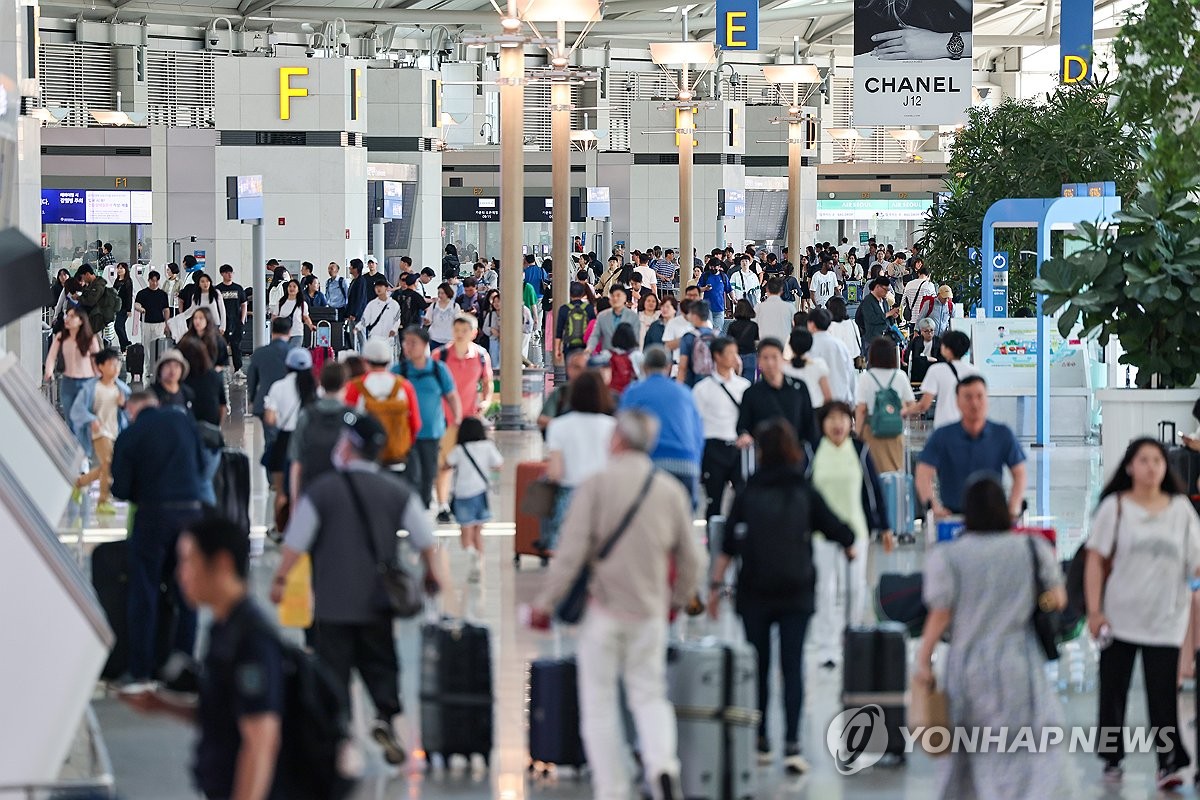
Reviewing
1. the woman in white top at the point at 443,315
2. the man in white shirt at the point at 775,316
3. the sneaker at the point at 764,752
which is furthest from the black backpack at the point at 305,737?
the woman in white top at the point at 443,315

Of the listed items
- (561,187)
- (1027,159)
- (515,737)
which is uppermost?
(1027,159)

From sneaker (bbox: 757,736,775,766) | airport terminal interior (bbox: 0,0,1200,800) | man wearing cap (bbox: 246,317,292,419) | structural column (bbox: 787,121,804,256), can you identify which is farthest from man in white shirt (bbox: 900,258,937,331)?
sneaker (bbox: 757,736,775,766)

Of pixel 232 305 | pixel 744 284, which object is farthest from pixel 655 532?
pixel 744 284

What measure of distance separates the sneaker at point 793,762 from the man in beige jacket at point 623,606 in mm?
1096

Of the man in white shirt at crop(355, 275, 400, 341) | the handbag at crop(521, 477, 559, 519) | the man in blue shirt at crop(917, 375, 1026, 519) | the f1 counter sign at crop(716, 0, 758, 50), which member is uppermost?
the f1 counter sign at crop(716, 0, 758, 50)

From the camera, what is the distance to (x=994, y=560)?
655 centimetres

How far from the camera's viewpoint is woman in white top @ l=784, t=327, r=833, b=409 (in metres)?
12.4

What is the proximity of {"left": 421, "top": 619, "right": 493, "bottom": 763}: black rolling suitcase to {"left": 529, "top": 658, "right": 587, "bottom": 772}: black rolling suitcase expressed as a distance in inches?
10.1

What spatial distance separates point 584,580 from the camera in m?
6.87

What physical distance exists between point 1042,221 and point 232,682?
15.4m

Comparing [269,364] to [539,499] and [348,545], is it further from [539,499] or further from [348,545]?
[348,545]

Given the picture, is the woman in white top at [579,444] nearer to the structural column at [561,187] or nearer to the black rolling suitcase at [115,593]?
the black rolling suitcase at [115,593]

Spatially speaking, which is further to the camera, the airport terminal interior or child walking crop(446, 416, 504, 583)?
child walking crop(446, 416, 504, 583)

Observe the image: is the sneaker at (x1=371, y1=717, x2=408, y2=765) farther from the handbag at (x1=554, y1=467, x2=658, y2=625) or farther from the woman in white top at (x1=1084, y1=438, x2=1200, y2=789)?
the woman in white top at (x1=1084, y1=438, x2=1200, y2=789)
